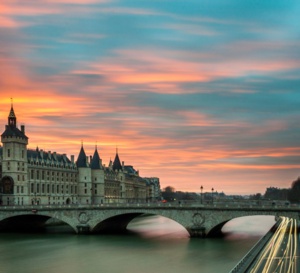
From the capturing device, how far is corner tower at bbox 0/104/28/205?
389ft

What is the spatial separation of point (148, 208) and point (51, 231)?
2101 centimetres

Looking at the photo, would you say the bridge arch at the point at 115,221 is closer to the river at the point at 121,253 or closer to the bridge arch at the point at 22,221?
the river at the point at 121,253

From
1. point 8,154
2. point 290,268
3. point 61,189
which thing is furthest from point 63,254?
point 61,189

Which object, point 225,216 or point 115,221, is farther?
point 115,221

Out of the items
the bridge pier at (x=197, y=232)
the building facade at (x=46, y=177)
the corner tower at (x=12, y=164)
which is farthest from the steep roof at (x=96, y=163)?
the bridge pier at (x=197, y=232)

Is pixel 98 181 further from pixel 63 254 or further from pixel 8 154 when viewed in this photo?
pixel 63 254

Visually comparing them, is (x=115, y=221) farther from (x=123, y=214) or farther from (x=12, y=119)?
(x=12, y=119)

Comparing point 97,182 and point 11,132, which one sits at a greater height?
point 11,132

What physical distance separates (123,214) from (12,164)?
1580 inches

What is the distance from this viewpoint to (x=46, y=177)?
136125 mm

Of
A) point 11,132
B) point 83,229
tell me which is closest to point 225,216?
point 83,229

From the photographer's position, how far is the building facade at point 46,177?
119 metres

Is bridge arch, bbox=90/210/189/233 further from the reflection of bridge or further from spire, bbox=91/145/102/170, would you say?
spire, bbox=91/145/102/170

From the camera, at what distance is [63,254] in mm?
64750
